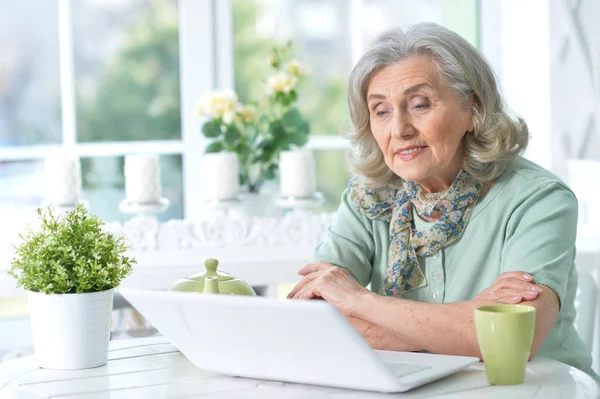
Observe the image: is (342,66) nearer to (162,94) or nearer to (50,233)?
(162,94)

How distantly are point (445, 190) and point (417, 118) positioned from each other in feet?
0.58

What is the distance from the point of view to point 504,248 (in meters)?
1.96

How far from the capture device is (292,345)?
140 cm

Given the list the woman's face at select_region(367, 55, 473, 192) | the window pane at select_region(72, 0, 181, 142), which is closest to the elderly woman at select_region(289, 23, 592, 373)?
the woman's face at select_region(367, 55, 473, 192)

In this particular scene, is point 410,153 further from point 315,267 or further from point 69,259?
point 69,259

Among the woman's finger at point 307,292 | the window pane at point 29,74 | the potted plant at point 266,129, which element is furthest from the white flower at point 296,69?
the woman's finger at point 307,292

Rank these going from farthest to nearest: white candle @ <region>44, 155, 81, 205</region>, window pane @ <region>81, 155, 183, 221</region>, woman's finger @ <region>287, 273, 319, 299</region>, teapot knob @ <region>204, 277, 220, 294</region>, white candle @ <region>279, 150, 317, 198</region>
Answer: window pane @ <region>81, 155, 183, 221</region>
white candle @ <region>279, 150, 317, 198</region>
white candle @ <region>44, 155, 81, 205</region>
woman's finger @ <region>287, 273, 319, 299</region>
teapot knob @ <region>204, 277, 220, 294</region>

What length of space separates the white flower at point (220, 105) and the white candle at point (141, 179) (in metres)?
0.35

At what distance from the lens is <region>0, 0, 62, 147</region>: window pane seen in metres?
3.98

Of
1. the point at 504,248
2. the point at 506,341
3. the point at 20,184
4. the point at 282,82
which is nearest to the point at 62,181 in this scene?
the point at 282,82

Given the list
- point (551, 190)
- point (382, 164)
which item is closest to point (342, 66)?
point (382, 164)

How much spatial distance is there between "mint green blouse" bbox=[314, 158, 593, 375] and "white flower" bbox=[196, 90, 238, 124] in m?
1.24

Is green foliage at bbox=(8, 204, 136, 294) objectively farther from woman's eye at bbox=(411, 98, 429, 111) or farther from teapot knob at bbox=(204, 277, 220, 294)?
woman's eye at bbox=(411, 98, 429, 111)

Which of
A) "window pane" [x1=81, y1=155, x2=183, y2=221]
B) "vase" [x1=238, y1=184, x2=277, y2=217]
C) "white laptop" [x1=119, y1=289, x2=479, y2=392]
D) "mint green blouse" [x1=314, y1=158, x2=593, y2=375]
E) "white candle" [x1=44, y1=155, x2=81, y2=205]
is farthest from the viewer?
"window pane" [x1=81, y1=155, x2=183, y2=221]
